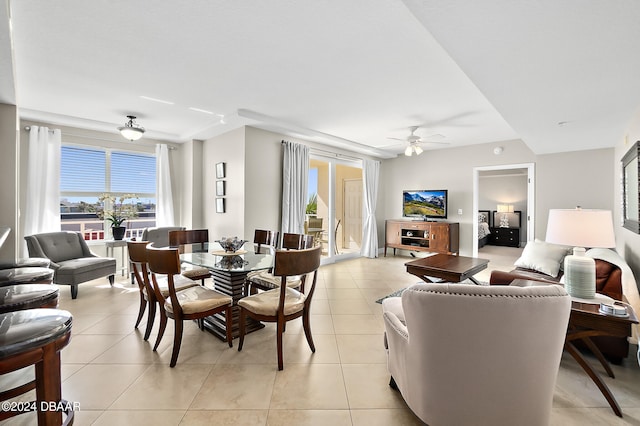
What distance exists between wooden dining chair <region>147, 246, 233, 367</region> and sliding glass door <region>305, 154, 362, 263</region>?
3188 mm

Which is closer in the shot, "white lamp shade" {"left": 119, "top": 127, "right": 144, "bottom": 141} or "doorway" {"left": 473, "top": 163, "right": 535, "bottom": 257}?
"white lamp shade" {"left": 119, "top": 127, "right": 144, "bottom": 141}

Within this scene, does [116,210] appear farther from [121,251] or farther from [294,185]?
[294,185]

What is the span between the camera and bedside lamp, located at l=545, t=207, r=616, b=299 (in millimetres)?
2129

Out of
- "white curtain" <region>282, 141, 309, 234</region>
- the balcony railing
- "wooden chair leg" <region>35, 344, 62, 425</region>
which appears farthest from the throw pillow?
the balcony railing

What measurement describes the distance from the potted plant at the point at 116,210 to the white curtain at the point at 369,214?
4.74 m

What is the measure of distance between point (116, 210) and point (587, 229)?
6.23 m

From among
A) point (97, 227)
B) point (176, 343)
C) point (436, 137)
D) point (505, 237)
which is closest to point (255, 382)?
point (176, 343)

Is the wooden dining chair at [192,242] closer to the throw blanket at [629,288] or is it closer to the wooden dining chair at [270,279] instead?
the wooden dining chair at [270,279]

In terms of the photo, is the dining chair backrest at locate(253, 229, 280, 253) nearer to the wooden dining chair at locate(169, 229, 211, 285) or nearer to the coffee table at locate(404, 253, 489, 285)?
the wooden dining chair at locate(169, 229, 211, 285)

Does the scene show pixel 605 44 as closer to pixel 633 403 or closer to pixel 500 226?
pixel 633 403

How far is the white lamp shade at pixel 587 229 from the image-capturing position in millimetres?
2178

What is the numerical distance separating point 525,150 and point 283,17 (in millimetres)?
5426

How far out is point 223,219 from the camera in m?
4.97

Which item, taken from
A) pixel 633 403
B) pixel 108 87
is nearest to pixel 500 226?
pixel 633 403
